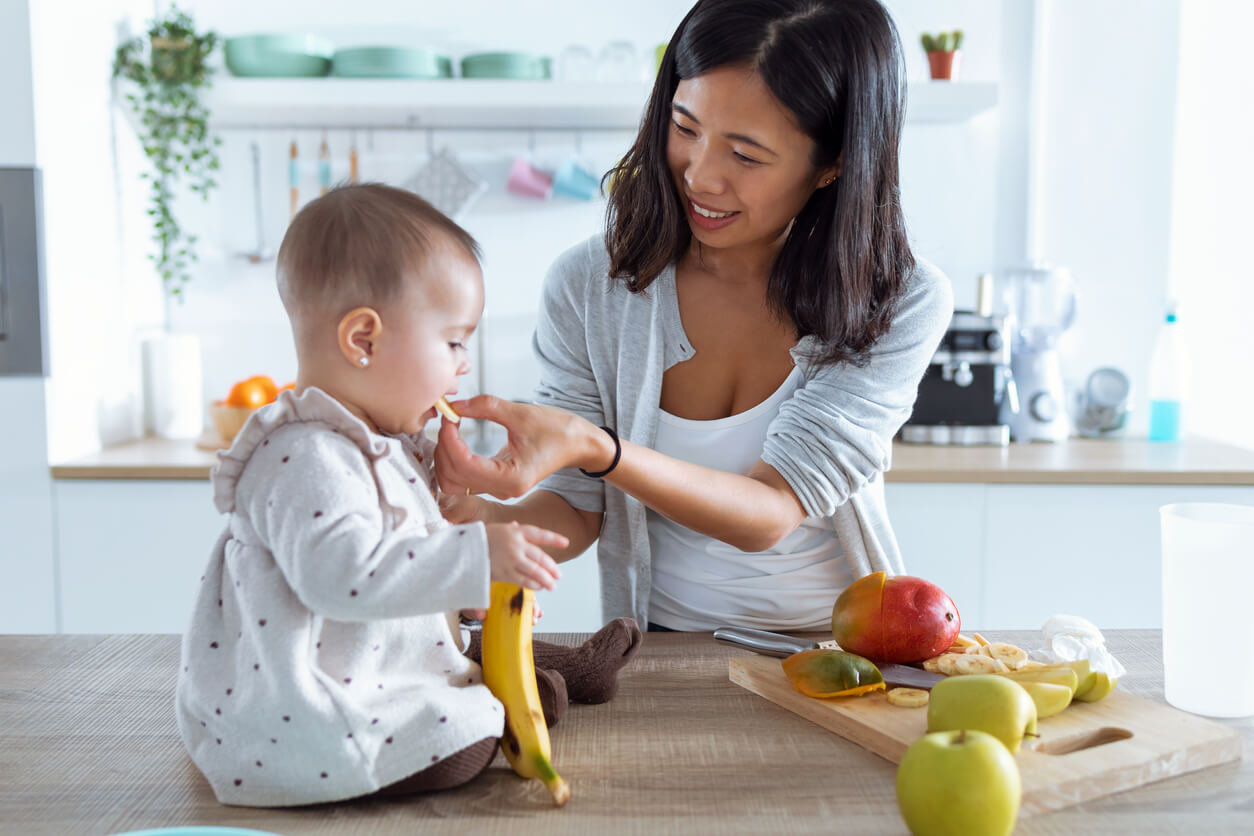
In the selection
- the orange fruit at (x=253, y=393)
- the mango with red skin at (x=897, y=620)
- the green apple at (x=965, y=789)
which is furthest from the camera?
the orange fruit at (x=253, y=393)

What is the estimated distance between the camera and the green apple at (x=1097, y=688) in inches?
37.9

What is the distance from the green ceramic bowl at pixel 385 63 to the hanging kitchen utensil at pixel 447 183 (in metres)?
0.28

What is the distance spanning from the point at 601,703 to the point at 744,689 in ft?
0.47

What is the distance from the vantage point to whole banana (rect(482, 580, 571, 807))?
843 mm

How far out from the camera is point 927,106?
2678 millimetres

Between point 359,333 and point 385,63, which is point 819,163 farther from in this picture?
point 385,63

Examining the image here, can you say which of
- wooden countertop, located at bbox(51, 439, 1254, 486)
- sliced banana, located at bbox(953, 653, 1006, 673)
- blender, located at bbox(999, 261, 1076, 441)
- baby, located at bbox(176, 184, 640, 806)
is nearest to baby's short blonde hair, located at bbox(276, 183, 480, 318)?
baby, located at bbox(176, 184, 640, 806)

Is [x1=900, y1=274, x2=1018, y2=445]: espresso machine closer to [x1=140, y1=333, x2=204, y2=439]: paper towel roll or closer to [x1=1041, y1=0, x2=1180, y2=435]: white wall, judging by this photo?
[x1=1041, y1=0, x2=1180, y2=435]: white wall

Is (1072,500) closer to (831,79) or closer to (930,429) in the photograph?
(930,429)

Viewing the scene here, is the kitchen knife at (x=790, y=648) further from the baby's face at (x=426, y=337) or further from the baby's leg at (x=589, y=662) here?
the baby's face at (x=426, y=337)

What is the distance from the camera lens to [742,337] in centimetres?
148

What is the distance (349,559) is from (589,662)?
0.33m

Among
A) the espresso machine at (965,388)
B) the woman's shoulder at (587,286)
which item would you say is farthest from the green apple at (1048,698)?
the espresso machine at (965,388)

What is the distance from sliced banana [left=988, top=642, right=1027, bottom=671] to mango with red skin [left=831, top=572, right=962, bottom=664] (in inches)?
1.6
